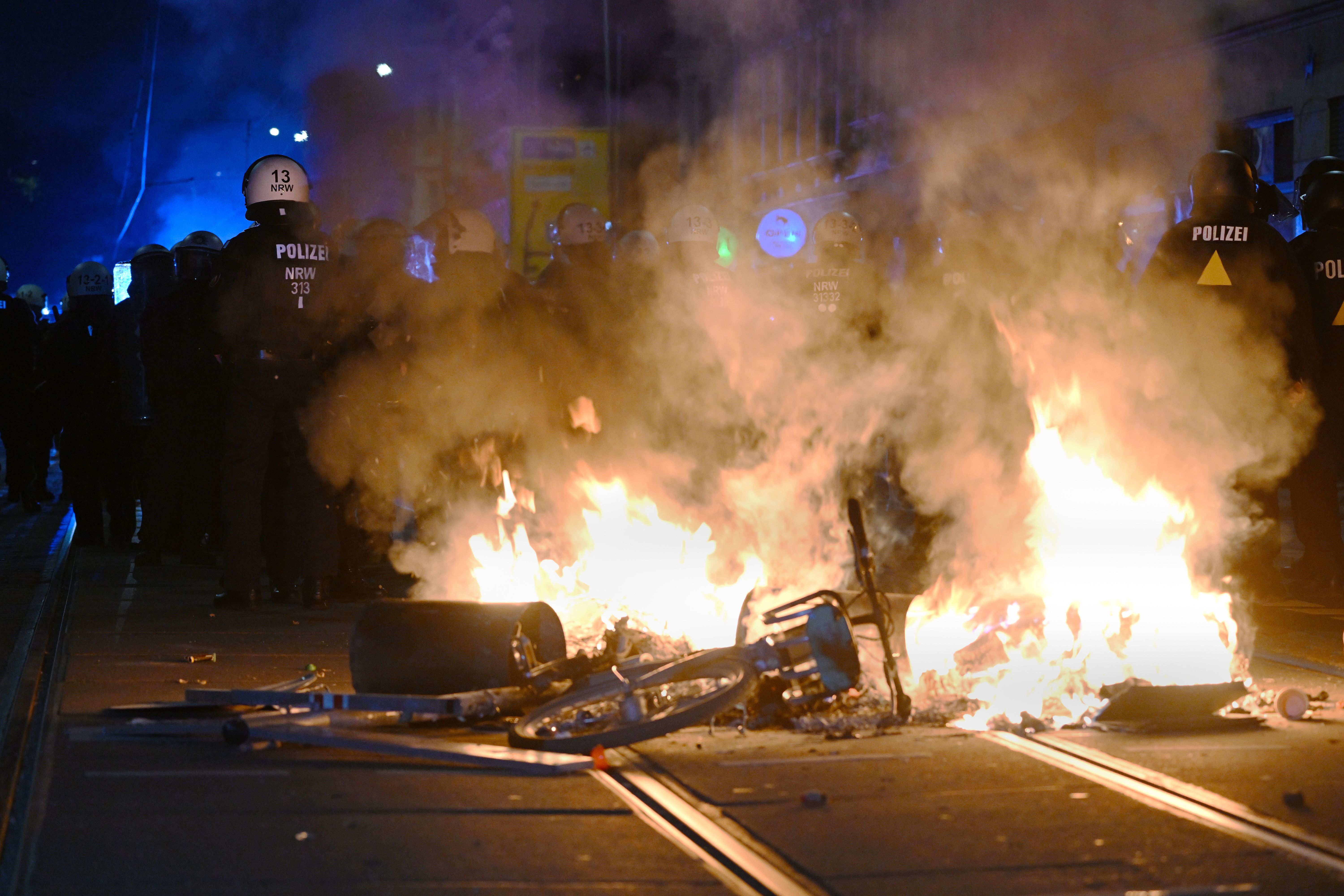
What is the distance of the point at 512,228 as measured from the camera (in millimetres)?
21344

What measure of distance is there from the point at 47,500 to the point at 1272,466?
12.7 metres

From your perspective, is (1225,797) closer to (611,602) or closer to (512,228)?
(611,602)

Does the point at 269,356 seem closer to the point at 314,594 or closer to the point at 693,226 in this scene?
the point at 314,594

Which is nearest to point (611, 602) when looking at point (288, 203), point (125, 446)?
point (288, 203)

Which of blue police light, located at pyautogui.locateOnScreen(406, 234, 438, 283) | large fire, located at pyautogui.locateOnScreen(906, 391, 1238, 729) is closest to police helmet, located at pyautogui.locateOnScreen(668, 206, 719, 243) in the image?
blue police light, located at pyautogui.locateOnScreen(406, 234, 438, 283)

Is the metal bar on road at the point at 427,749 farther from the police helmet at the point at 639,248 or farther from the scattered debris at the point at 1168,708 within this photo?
the police helmet at the point at 639,248

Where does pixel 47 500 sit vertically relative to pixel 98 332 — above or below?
below

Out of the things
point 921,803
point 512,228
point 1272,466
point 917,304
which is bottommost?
point 921,803

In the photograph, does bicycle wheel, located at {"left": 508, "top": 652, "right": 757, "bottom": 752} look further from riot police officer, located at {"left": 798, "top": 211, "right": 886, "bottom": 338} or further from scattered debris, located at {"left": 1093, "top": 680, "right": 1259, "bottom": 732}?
riot police officer, located at {"left": 798, "top": 211, "right": 886, "bottom": 338}

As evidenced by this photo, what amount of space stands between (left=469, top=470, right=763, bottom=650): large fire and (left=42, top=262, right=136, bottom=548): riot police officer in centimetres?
482

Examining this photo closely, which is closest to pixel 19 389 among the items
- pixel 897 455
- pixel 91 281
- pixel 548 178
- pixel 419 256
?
pixel 91 281

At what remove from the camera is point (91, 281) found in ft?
38.8

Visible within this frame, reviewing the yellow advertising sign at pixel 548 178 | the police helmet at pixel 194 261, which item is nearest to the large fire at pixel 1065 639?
the police helmet at pixel 194 261

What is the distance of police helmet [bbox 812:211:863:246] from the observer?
10.6 metres
